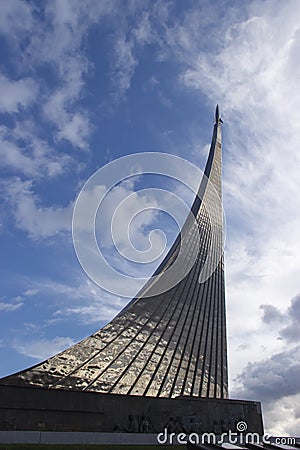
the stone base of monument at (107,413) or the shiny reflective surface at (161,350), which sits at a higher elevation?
the shiny reflective surface at (161,350)

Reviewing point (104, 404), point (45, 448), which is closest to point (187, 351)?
point (104, 404)

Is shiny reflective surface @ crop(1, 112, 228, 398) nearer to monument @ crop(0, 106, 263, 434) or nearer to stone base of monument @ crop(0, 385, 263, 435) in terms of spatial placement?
monument @ crop(0, 106, 263, 434)

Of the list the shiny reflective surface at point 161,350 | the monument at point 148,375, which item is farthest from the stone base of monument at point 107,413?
the shiny reflective surface at point 161,350

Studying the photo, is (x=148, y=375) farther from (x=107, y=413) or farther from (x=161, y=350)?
(x=107, y=413)

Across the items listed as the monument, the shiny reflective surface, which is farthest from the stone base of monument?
the shiny reflective surface

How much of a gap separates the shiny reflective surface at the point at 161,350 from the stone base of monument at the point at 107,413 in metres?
0.66

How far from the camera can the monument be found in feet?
28.5

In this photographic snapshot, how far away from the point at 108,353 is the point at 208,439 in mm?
3264

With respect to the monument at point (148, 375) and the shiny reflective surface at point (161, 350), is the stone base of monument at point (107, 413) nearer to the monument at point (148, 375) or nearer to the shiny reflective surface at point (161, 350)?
the monument at point (148, 375)

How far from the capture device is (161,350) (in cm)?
1223

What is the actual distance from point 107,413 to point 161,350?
136 inches

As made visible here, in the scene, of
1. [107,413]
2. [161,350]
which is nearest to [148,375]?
[161,350]

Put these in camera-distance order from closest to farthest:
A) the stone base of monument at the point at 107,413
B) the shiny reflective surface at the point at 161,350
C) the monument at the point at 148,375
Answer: the stone base of monument at the point at 107,413 → the monument at the point at 148,375 → the shiny reflective surface at the point at 161,350

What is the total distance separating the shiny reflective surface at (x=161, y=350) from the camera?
10.0 metres
